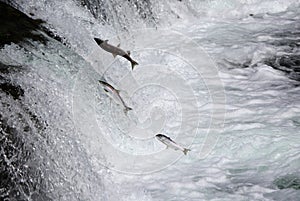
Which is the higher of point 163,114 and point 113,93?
point 113,93

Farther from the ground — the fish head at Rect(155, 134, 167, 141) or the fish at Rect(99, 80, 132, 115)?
the fish at Rect(99, 80, 132, 115)

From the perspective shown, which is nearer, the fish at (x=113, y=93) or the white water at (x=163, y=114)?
the white water at (x=163, y=114)

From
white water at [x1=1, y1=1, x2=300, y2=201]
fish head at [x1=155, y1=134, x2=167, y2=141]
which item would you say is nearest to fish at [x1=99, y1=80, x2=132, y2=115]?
white water at [x1=1, y1=1, x2=300, y2=201]

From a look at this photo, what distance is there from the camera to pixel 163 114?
13.3 ft

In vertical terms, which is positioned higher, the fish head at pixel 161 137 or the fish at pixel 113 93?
the fish at pixel 113 93

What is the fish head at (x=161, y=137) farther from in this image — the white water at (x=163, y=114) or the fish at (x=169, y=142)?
the white water at (x=163, y=114)

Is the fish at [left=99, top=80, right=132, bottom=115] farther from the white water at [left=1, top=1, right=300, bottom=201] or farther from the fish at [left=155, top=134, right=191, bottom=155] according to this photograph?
the fish at [left=155, top=134, right=191, bottom=155]

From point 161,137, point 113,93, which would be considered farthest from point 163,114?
point 113,93

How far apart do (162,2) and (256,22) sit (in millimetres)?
1160

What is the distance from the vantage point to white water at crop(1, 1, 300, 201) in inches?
118

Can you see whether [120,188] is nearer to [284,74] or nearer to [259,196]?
[259,196]

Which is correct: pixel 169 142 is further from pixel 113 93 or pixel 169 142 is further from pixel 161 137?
pixel 113 93

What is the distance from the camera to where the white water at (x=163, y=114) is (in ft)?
9.84

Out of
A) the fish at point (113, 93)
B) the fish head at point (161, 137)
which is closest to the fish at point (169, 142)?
the fish head at point (161, 137)
